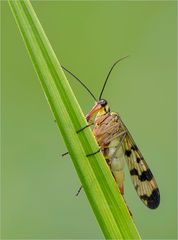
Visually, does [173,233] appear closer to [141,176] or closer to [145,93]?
[141,176]

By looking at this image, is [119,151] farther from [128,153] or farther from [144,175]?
[144,175]

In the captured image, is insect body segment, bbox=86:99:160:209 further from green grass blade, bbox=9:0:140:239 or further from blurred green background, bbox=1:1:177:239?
green grass blade, bbox=9:0:140:239

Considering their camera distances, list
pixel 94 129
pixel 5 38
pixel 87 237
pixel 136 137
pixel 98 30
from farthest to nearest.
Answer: pixel 98 30 < pixel 5 38 < pixel 136 137 < pixel 87 237 < pixel 94 129

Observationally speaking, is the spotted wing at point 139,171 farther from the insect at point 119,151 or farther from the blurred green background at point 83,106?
the blurred green background at point 83,106

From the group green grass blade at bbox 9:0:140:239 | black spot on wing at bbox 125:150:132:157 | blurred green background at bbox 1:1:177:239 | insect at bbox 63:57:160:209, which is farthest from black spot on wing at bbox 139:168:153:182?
green grass blade at bbox 9:0:140:239

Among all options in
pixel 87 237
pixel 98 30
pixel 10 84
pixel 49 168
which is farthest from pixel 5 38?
pixel 87 237

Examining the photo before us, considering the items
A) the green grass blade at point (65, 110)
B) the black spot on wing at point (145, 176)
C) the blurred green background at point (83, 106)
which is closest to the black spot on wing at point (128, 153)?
the black spot on wing at point (145, 176)

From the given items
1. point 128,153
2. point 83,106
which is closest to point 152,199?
point 128,153
